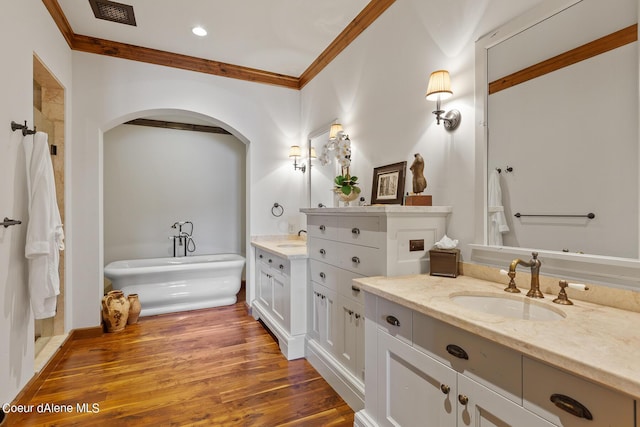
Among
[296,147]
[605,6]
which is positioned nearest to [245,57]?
[296,147]

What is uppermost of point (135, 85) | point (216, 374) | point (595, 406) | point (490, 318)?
point (135, 85)

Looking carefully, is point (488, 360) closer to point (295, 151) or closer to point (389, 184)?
point (389, 184)

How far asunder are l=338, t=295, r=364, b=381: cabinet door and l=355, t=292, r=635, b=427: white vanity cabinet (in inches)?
12.0

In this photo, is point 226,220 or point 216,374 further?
point 226,220

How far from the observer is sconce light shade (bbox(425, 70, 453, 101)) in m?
1.86

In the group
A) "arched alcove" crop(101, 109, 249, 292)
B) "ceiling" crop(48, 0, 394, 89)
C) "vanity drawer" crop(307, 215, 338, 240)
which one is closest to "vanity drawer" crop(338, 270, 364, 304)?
"vanity drawer" crop(307, 215, 338, 240)

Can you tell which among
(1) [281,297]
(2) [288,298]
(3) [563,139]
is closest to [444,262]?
(3) [563,139]

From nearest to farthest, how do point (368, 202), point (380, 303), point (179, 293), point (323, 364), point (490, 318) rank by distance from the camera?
point (490, 318), point (380, 303), point (323, 364), point (368, 202), point (179, 293)

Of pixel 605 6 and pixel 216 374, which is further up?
pixel 605 6

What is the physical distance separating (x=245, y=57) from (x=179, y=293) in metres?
2.93

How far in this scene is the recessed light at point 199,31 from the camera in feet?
9.81

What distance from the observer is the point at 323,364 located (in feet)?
7.69

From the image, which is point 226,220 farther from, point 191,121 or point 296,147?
point 296,147

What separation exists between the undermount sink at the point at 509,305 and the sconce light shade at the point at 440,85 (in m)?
1.16
